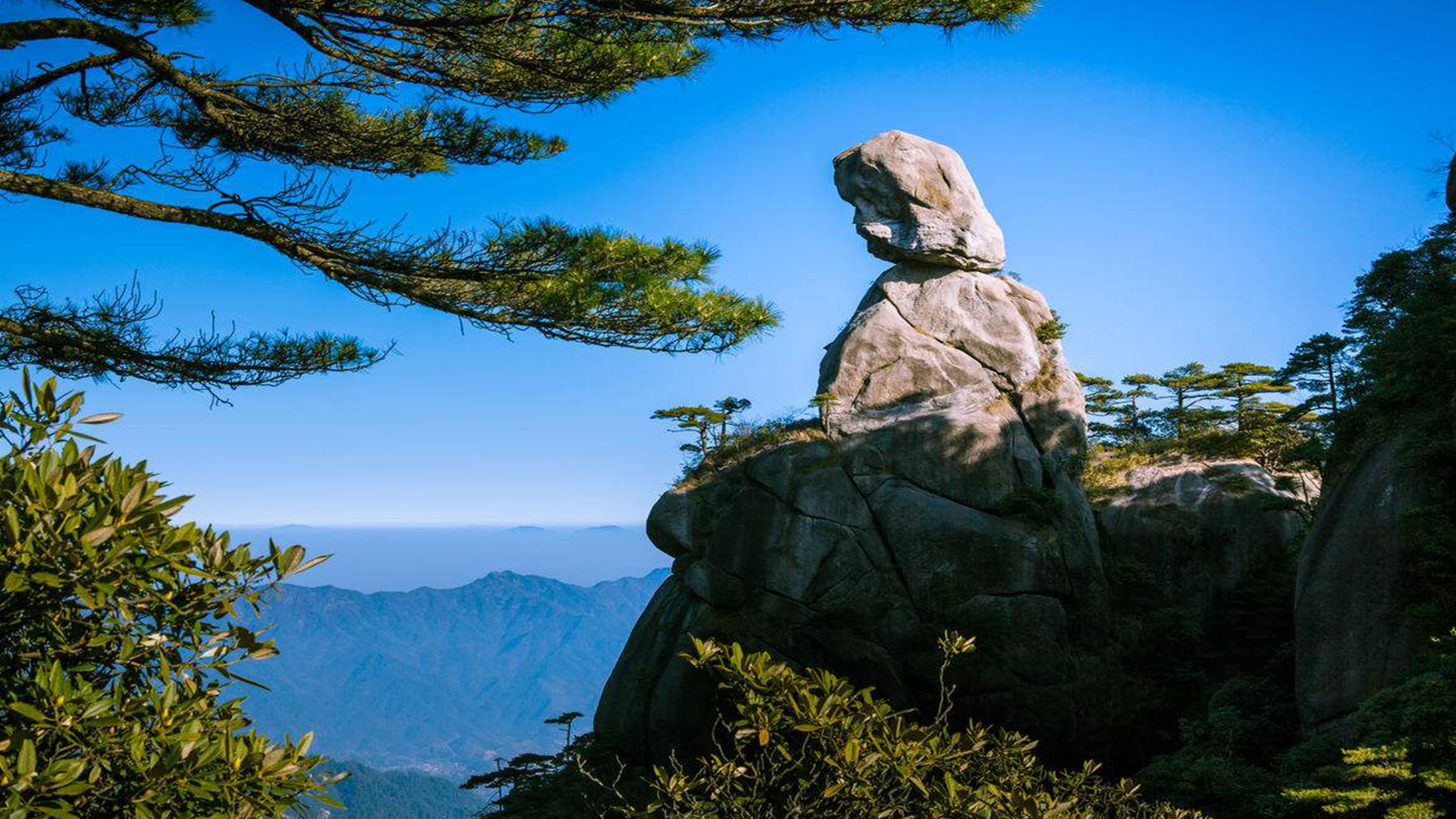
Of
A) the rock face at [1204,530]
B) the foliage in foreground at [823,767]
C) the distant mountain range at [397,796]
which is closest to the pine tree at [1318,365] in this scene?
the rock face at [1204,530]

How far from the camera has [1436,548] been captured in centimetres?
779

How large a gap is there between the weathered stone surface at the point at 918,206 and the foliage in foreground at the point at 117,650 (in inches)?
598

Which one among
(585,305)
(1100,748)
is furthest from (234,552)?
(1100,748)

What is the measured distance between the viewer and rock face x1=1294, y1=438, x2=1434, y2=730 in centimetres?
834

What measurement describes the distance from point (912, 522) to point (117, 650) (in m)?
12.4

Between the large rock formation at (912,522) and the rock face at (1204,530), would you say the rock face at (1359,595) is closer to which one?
the large rock formation at (912,522)

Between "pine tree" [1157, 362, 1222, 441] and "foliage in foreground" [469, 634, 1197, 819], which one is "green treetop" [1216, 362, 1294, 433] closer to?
"pine tree" [1157, 362, 1222, 441]

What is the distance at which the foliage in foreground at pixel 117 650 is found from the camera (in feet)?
6.40

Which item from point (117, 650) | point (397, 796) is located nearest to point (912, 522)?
point (117, 650)

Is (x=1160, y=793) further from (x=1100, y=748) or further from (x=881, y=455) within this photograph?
(x=881, y=455)

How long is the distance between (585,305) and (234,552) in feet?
16.4

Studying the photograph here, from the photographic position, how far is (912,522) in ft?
45.0

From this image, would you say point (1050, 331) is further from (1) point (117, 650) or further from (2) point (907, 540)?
(1) point (117, 650)

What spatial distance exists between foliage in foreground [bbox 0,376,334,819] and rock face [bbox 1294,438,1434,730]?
30.5 feet
